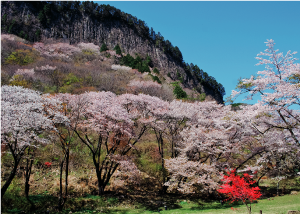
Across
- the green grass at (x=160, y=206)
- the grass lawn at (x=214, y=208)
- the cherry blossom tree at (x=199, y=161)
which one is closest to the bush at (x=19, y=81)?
the green grass at (x=160, y=206)

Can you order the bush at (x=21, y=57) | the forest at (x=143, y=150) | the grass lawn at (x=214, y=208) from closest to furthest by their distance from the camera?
the forest at (x=143, y=150)
the grass lawn at (x=214, y=208)
the bush at (x=21, y=57)

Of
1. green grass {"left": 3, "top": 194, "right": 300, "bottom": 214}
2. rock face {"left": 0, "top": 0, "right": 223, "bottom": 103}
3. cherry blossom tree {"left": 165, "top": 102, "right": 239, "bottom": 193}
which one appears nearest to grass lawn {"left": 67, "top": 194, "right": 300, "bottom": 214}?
green grass {"left": 3, "top": 194, "right": 300, "bottom": 214}

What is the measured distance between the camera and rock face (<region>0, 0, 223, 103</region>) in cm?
5668

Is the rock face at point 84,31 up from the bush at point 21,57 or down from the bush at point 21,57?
up

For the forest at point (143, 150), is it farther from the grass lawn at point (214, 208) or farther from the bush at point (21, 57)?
the bush at point (21, 57)

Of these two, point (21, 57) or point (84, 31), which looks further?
point (84, 31)

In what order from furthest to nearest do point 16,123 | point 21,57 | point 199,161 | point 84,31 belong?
point 84,31 → point 21,57 → point 199,161 → point 16,123

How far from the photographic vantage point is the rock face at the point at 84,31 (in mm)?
56681

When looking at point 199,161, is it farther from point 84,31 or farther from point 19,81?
point 84,31

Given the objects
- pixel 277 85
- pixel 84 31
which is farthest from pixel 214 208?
pixel 84 31

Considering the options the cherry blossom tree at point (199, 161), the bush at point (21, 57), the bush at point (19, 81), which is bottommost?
the cherry blossom tree at point (199, 161)

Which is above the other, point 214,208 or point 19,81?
point 19,81

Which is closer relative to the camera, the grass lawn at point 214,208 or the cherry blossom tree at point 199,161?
the grass lawn at point 214,208

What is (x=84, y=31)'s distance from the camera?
227 ft
